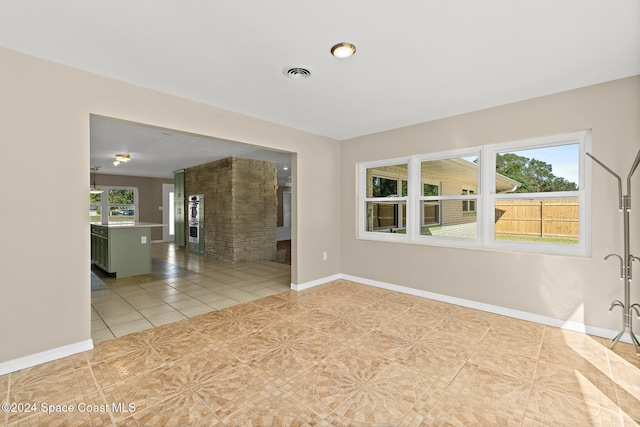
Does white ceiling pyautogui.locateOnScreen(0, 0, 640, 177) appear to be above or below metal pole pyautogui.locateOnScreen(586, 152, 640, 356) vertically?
above

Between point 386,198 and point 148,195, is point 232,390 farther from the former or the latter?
point 148,195

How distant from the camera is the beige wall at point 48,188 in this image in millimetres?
2301

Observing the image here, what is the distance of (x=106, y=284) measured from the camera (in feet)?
16.2

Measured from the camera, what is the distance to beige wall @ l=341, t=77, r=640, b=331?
2.81 meters

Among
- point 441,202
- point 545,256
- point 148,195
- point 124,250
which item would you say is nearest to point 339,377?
point 545,256

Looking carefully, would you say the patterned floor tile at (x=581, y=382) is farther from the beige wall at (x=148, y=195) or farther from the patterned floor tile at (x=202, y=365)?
the beige wall at (x=148, y=195)

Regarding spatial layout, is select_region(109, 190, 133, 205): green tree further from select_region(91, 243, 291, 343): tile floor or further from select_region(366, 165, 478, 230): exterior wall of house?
select_region(366, 165, 478, 230): exterior wall of house

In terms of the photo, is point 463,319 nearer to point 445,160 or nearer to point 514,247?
point 514,247

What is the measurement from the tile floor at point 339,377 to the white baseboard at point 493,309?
4.2 inches

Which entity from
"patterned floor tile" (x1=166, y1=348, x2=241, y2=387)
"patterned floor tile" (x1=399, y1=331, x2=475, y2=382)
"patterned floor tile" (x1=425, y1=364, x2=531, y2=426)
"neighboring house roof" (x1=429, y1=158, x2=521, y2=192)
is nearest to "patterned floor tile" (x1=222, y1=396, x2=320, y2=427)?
"patterned floor tile" (x1=166, y1=348, x2=241, y2=387)

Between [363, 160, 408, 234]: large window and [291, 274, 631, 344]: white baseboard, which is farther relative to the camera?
[363, 160, 408, 234]: large window

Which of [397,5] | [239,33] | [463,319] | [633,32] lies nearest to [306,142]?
[239,33]

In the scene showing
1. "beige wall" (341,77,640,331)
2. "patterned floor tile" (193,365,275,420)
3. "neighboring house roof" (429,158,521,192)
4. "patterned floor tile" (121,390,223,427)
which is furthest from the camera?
"neighboring house roof" (429,158,521,192)

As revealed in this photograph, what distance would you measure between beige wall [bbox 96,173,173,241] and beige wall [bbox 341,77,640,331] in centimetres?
932
